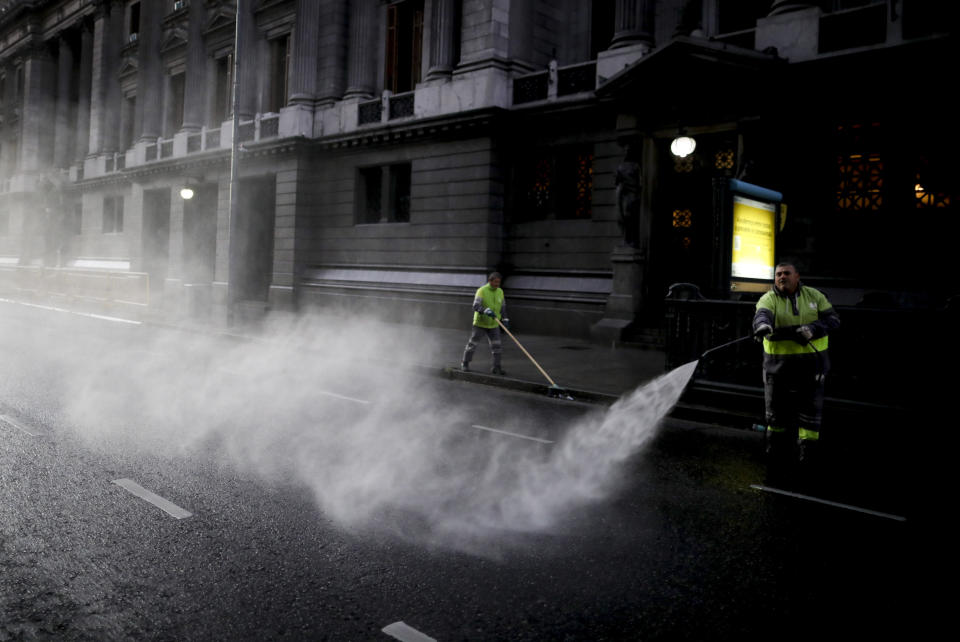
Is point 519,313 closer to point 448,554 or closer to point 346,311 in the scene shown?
point 346,311

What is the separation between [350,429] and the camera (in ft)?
26.9

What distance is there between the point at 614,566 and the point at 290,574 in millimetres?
1883

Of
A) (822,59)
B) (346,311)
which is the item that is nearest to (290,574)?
(822,59)

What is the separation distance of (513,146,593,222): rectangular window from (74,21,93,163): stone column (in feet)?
106

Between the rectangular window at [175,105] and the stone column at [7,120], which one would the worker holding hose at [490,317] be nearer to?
the rectangular window at [175,105]

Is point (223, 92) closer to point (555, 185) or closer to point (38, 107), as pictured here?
point (555, 185)

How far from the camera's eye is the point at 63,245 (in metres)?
42.7

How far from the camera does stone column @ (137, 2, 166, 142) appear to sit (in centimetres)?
3581

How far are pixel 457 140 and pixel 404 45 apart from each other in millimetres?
5405

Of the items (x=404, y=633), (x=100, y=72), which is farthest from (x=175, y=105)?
(x=404, y=633)

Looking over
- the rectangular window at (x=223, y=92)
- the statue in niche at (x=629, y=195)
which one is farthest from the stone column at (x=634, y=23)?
the rectangular window at (x=223, y=92)

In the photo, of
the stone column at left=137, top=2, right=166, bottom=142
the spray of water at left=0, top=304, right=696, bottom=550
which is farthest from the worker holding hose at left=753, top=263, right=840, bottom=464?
the stone column at left=137, top=2, right=166, bottom=142

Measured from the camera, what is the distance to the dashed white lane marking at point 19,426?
7.50 meters

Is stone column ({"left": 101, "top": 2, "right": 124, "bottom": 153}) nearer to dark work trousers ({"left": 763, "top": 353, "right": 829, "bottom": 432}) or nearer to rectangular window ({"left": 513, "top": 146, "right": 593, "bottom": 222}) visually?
rectangular window ({"left": 513, "top": 146, "right": 593, "bottom": 222})
